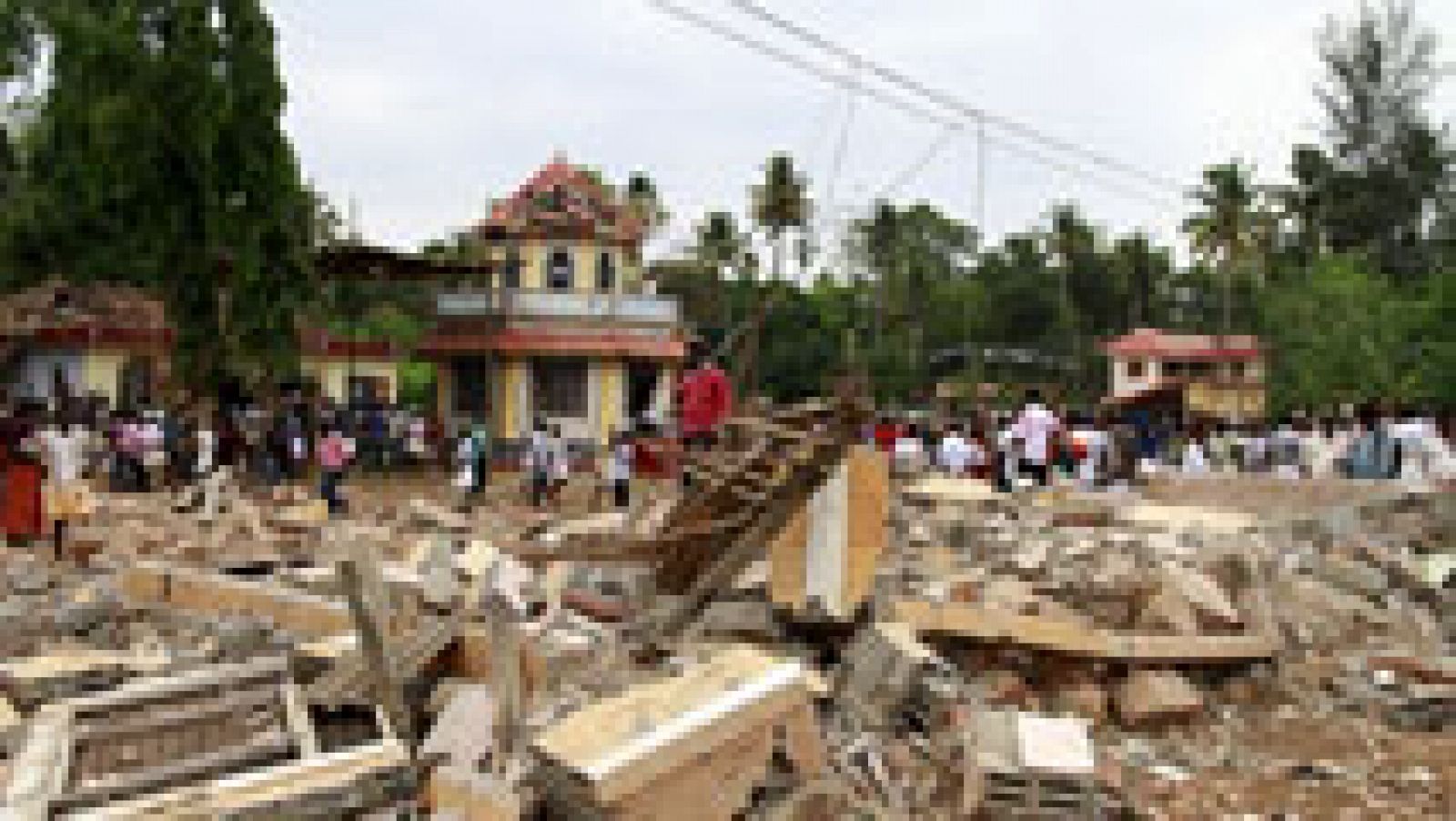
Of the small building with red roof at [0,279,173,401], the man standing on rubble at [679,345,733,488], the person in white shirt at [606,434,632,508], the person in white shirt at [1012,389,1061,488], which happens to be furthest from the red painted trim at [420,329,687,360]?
the man standing on rubble at [679,345,733,488]

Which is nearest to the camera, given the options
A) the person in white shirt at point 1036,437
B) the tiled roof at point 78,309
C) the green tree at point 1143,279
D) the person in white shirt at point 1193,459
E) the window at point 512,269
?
the person in white shirt at point 1036,437

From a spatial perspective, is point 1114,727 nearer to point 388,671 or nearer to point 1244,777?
point 1244,777

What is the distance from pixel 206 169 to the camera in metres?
21.2

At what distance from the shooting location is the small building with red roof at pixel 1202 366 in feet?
145

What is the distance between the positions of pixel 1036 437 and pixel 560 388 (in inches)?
555

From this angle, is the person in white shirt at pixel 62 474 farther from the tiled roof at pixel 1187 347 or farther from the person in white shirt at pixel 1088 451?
the tiled roof at pixel 1187 347

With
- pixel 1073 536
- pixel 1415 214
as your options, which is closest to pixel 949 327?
pixel 1415 214

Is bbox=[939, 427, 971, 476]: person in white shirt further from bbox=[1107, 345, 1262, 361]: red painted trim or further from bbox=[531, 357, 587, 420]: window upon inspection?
bbox=[1107, 345, 1262, 361]: red painted trim

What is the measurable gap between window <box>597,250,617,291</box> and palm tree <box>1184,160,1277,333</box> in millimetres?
25044

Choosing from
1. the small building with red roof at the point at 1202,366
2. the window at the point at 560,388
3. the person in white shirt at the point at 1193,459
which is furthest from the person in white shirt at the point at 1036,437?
the small building with red roof at the point at 1202,366

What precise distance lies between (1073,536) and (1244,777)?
143 inches

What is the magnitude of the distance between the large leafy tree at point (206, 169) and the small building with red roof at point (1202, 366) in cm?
2853

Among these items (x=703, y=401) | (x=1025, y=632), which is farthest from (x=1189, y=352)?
(x=1025, y=632)

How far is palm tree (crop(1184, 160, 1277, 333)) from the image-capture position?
46.7 m
